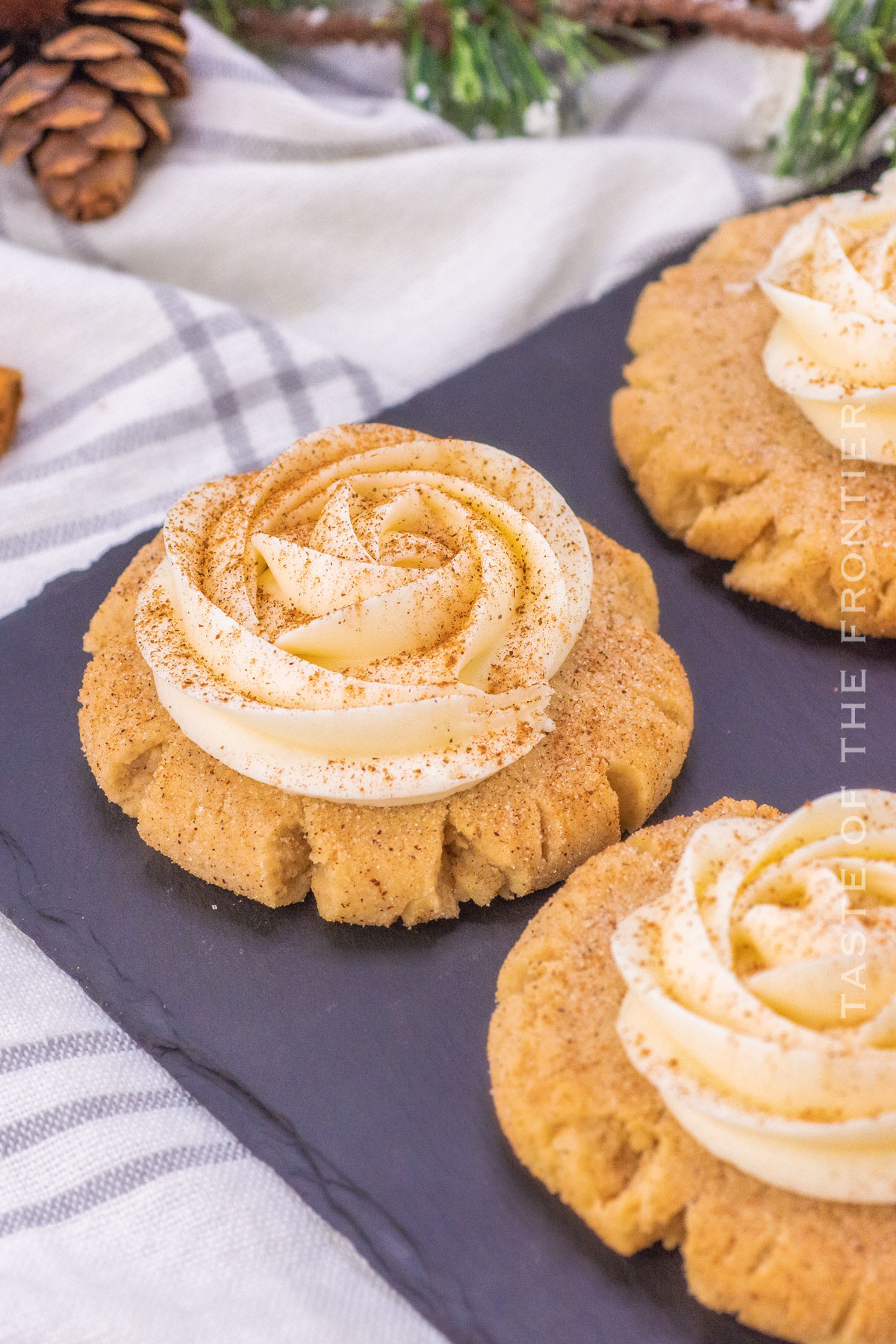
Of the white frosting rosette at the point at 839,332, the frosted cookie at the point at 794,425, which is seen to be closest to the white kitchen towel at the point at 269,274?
the frosted cookie at the point at 794,425

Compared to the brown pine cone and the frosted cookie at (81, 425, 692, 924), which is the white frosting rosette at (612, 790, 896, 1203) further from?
the brown pine cone

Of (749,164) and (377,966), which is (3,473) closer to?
(377,966)

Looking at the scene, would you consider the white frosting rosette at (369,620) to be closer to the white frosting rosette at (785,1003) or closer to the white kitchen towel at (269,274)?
the white frosting rosette at (785,1003)

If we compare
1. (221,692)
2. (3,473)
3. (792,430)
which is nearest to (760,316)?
(792,430)

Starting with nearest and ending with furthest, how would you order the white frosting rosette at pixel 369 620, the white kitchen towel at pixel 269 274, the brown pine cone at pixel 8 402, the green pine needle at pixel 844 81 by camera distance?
1. the white frosting rosette at pixel 369 620
2. the white kitchen towel at pixel 269 274
3. the brown pine cone at pixel 8 402
4. the green pine needle at pixel 844 81

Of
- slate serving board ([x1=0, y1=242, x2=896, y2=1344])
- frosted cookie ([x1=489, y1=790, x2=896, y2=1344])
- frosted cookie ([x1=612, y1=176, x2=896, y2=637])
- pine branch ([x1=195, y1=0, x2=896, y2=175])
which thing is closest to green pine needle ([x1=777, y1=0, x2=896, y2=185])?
pine branch ([x1=195, y1=0, x2=896, y2=175])
